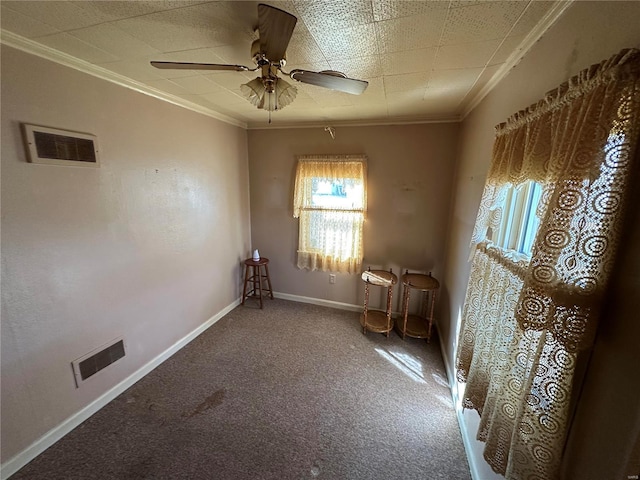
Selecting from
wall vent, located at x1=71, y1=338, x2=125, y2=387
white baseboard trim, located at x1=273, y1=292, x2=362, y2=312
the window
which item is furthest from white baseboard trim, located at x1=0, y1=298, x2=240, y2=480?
the window

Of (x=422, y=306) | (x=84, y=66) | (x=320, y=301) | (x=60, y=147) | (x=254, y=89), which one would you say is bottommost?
(x=320, y=301)

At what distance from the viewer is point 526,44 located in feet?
4.05

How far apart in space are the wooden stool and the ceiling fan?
2213 mm

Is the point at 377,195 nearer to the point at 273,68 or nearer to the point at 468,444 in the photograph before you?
the point at 273,68

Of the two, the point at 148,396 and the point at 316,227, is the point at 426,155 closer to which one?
the point at 316,227

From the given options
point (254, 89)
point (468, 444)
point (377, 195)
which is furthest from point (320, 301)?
point (254, 89)

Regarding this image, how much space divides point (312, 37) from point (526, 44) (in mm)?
1068

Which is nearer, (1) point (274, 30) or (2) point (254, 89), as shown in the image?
(1) point (274, 30)

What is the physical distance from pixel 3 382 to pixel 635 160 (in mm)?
2839

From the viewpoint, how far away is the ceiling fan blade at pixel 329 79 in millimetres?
1197

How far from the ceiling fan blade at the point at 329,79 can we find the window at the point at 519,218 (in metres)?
0.93

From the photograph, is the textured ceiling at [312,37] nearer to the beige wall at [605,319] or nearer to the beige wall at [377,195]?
the beige wall at [605,319]

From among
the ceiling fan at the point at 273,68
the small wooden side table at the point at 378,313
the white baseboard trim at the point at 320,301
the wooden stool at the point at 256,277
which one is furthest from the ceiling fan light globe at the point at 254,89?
the white baseboard trim at the point at 320,301

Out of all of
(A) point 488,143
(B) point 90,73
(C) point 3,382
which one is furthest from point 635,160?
(C) point 3,382
